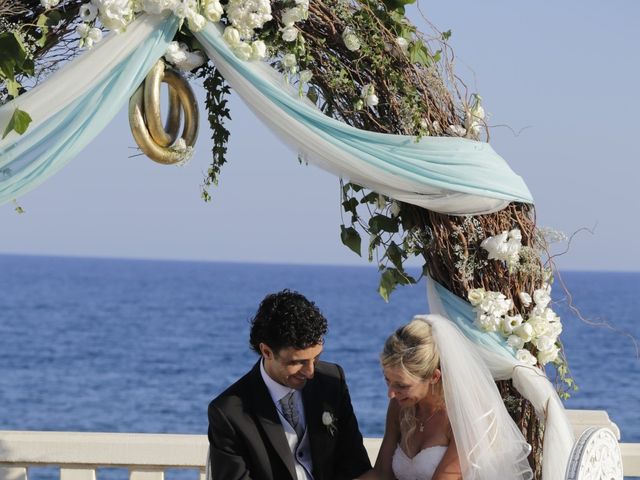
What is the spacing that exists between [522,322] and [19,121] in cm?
198

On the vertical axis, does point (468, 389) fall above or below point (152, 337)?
above

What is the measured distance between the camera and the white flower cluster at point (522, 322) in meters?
4.29

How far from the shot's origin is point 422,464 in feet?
13.5

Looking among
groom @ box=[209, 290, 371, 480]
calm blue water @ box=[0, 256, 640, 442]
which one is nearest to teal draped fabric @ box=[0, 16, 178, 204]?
groom @ box=[209, 290, 371, 480]

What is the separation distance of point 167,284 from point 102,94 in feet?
202

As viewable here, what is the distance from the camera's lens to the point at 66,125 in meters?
4.01

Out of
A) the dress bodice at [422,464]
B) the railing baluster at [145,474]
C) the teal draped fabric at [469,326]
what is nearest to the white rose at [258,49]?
the teal draped fabric at [469,326]

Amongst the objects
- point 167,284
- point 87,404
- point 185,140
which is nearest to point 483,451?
point 185,140

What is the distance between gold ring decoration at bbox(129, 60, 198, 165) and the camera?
414cm

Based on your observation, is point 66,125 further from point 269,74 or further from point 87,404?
point 87,404

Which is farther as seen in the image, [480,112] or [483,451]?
[480,112]

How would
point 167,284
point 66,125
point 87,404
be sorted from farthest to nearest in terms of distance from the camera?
point 167,284, point 87,404, point 66,125

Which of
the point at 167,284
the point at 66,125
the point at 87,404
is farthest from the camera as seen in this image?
the point at 167,284

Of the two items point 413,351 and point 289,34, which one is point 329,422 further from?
point 289,34
